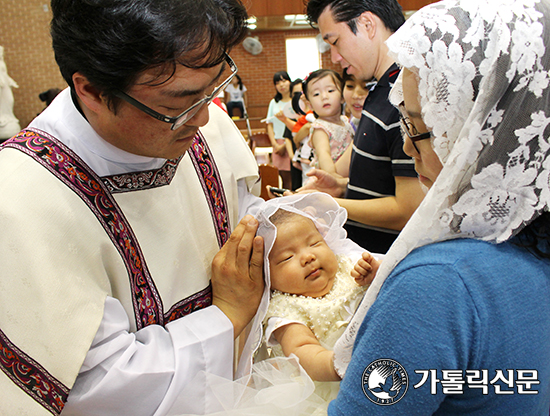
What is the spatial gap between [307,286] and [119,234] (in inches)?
28.6

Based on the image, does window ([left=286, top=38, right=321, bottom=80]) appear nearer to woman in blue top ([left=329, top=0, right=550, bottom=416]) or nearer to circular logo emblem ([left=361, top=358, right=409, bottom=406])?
woman in blue top ([left=329, top=0, right=550, bottom=416])

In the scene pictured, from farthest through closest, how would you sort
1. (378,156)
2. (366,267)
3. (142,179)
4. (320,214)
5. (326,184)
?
1. (326,184)
2. (378,156)
3. (320,214)
4. (366,267)
5. (142,179)

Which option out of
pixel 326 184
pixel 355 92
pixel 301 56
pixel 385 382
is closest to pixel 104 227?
pixel 385 382

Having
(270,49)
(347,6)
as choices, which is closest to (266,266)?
(347,6)

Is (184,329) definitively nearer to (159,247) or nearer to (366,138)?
(159,247)

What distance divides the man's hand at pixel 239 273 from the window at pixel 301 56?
1431 centimetres

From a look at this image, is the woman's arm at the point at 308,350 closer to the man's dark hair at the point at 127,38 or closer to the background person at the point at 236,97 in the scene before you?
the man's dark hair at the point at 127,38

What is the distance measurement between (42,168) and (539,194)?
118 centimetres

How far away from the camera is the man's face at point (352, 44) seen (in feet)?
6.77

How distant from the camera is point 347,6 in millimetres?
2035

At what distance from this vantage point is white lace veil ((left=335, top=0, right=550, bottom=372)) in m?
0.80

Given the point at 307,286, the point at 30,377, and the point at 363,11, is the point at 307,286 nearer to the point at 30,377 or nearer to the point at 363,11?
the point at 30,377

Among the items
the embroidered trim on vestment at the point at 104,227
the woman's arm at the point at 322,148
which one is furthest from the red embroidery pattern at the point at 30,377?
the woman's arm at the point at 322,148

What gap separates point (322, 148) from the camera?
366 cm
